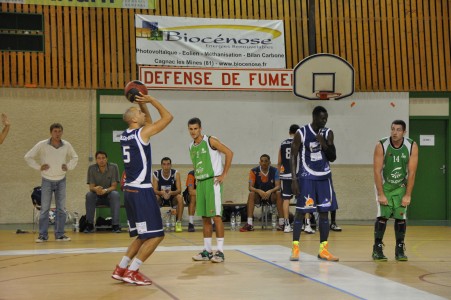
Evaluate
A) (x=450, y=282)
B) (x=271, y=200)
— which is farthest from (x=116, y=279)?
(x=271, y=200)

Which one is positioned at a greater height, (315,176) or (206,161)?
(206,161)

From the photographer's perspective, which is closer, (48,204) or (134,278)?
(134,278)

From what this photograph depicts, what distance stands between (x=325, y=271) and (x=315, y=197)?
1258mm

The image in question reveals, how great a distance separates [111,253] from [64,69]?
7.60 metres

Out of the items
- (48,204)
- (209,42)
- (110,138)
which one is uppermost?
(209,42)

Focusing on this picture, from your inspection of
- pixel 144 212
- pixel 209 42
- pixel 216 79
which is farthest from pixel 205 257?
pixel 209 42

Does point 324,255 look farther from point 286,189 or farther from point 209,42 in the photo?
point 209,42

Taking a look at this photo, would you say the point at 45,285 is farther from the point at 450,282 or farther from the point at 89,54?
the point at 89,54

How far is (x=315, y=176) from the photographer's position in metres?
8.88

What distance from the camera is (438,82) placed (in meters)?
18.0

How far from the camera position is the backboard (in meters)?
16.1

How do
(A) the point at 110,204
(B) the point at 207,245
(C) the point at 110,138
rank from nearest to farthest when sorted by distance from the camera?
(B) the point at 207,245 → (A) the point at 110,204 → (C) the point at 110,138

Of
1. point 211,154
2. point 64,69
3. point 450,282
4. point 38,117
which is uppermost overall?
point 64,69

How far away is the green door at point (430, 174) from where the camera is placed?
17953 millimetres
